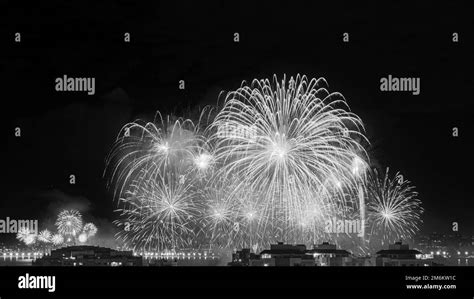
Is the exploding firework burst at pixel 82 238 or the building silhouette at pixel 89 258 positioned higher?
the exploding firework burst at pixel 82 238

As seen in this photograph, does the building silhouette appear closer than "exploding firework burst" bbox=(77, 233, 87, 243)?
Yes

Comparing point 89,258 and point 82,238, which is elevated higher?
point 82,238

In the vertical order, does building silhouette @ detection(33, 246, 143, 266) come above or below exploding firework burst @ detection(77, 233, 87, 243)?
below

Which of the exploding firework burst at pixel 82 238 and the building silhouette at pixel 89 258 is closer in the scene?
the building silhouette at pixel 89 258

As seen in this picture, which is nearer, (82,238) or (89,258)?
(89,258)

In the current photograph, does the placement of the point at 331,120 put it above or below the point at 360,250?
above
